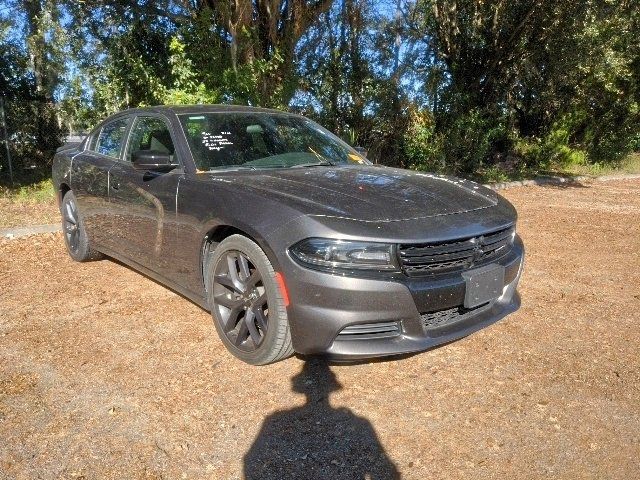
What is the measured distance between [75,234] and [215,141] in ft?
7.62

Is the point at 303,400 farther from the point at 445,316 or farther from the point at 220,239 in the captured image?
the point at 220,239

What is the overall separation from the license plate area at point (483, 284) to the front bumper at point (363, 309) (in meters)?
0.05

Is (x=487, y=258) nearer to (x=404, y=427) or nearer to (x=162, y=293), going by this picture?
(x=404, y=427)

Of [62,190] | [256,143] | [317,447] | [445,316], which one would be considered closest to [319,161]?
A: [256,143]

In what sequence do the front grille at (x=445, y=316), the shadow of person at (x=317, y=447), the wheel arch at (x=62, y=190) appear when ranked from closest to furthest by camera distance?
the shadow of person at (x=317, y=447) → the front grille at (x=445, y=316) → the wheel arch at (x=62, y=190)

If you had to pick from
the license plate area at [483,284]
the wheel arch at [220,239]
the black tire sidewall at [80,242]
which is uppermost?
the wheel arch at [220,239]

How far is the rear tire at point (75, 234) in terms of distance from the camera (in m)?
4.98

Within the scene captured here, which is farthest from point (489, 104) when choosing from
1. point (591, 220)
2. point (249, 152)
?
point (249, 152)

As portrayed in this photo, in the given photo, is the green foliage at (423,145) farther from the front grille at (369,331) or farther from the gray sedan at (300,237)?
the front grille at (369,331)

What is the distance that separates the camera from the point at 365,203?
290 centimetres

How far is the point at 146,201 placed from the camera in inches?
148

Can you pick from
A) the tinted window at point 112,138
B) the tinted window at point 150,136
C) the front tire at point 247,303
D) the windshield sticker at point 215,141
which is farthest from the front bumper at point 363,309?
the tinted window at point 112,138

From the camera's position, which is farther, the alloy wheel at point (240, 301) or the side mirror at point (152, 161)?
the side mirror at point (152, 161)

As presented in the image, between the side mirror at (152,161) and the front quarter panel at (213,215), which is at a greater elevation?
the side mirror at (152,161)
